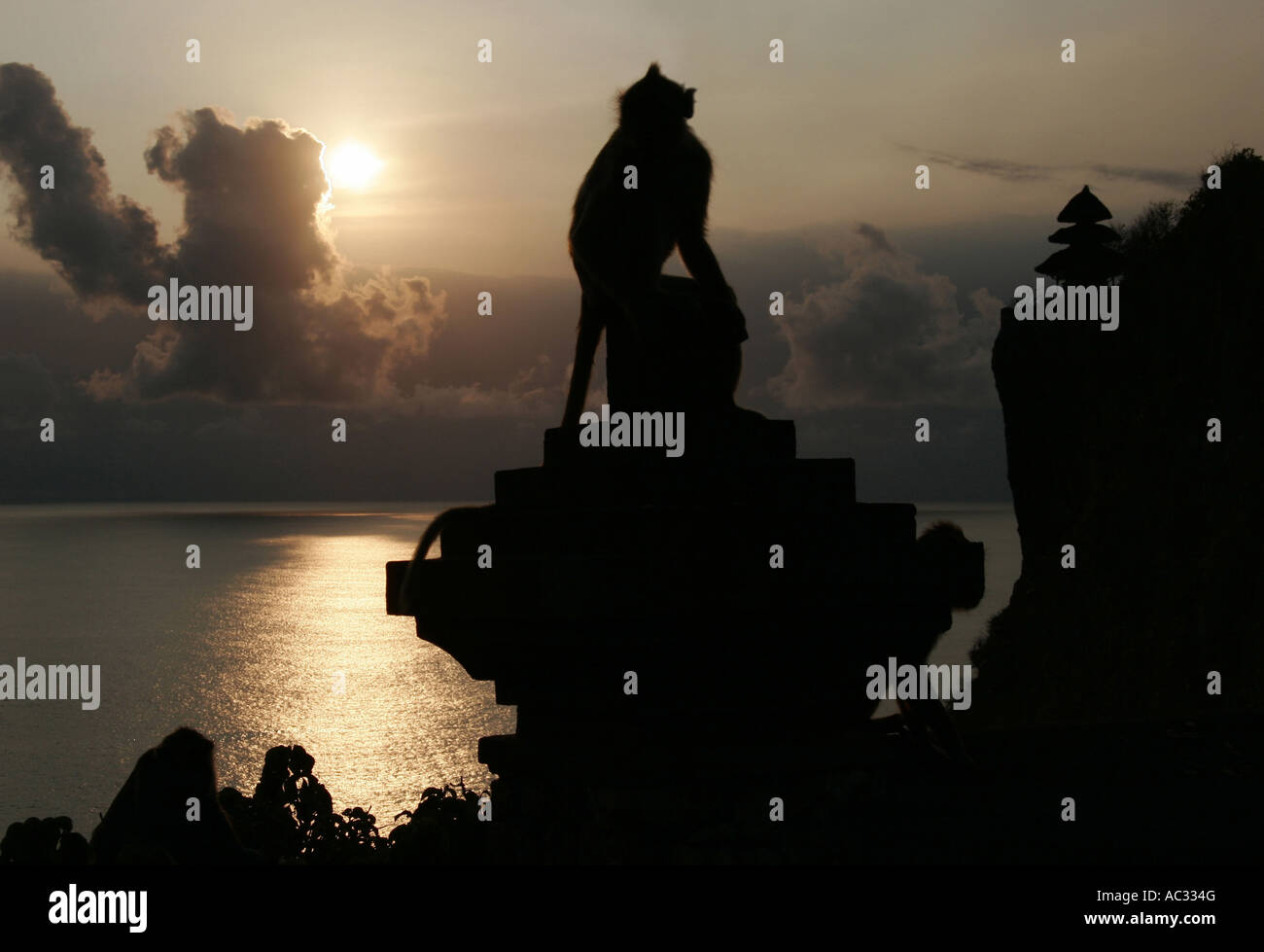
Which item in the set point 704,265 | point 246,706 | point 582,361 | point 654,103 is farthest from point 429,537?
point 246,706

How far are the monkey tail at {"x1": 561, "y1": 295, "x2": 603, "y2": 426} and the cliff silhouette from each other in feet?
106

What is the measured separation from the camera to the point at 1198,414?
44500mm

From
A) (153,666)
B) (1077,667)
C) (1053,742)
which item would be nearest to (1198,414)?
(1077,667)

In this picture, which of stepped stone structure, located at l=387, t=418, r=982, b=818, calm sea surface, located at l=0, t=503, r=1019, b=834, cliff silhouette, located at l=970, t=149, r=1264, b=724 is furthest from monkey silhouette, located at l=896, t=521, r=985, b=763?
calm sea surface, located at l=0, t=503, r=1019, b=834

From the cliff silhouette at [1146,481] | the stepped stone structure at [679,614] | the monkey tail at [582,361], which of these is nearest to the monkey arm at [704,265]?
the monkey tail at [582,361]

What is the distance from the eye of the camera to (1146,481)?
47406 millimetres

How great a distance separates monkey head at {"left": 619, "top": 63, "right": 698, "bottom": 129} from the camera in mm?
5051

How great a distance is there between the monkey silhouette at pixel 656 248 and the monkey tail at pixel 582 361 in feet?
0.50

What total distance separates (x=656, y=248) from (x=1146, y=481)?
4725 cm

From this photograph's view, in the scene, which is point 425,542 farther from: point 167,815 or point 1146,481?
point 1146,481

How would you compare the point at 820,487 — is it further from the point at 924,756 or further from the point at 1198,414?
the point at 1198,414

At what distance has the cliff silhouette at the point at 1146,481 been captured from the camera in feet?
131

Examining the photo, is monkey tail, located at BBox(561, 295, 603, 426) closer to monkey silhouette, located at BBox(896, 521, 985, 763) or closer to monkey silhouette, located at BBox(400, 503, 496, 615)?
monkey silhouette, located at BBox(400, 503, 496, 615)
